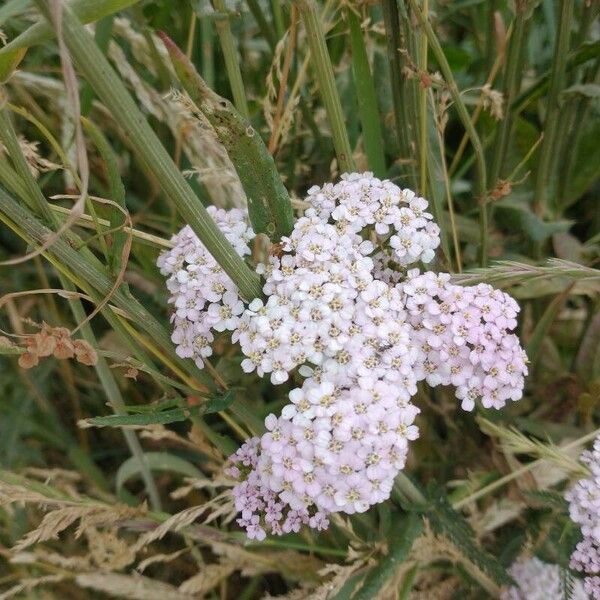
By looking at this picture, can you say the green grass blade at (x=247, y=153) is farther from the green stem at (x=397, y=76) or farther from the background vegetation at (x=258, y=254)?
the green stem at (x=397, y=76)

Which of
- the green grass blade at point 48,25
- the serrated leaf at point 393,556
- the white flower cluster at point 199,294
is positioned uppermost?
the green grass blade at point 48,25

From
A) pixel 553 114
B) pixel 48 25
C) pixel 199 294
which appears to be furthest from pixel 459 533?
pixel 48 25

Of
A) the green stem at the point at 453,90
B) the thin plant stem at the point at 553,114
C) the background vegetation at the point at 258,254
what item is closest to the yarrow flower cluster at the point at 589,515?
the background vegetation at the point at 258,254

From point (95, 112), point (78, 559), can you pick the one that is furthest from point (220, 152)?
point (78, 559)

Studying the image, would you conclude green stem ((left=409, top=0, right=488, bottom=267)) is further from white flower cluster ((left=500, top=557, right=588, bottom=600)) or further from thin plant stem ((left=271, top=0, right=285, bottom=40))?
white flower cluster ((left=500, top=557, right=588, bottom=600))

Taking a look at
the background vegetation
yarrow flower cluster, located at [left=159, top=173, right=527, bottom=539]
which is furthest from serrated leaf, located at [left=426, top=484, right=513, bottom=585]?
yarrow flower cluster, located at [left=159, top=173, right=527, bottom=539]

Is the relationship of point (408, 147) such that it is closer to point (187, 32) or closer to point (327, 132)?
point (327, 132)
